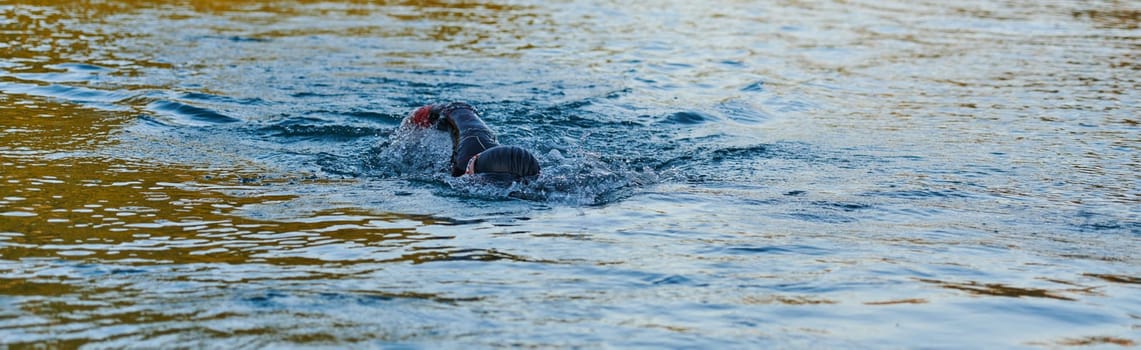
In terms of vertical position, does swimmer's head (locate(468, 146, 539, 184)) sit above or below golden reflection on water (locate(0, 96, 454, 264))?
above

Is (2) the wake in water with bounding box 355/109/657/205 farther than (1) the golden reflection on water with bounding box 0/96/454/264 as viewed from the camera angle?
Yes

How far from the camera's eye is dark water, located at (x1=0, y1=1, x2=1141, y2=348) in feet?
13.2

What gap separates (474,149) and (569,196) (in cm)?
66

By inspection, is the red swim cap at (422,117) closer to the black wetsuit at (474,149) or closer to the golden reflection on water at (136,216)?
the black wetsuit at (474,149)

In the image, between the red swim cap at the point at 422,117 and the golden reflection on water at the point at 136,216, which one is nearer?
the golden reflection on water at the point at 136,216

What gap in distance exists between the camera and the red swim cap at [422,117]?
717 centimetres

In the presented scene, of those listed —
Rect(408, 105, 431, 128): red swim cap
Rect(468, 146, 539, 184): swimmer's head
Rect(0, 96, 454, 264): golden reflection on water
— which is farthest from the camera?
Rect(408, 105, 431, 128): red swim cap

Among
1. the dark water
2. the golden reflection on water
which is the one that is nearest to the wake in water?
the dark water

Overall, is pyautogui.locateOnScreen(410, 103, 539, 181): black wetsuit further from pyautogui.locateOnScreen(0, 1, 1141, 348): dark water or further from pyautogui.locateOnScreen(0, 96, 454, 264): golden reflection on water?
pyautogui.locateOnScreen(0, 96, 454, 264): golden reflection on water

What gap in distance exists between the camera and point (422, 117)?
23.7 feet

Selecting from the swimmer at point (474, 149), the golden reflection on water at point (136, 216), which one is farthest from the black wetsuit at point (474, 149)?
the golden reflection on water at point (136, 216)

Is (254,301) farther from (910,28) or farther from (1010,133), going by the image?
(910,28)

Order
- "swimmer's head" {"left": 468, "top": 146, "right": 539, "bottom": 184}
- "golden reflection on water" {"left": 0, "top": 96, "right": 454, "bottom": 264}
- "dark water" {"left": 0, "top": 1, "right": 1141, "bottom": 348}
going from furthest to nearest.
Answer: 1. "swimmer's head" {"left": 468, "top": 146, "right": 539, "bottom": 184}
2. "golden reflection on water" {"left": 0, "top": 96, "right": 454, "bottom": 264}
3. "dark water" {"left": 0, "top": 1, "right": 1141, "bottom": 348}

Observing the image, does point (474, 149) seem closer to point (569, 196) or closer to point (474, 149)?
point (474, 149)
